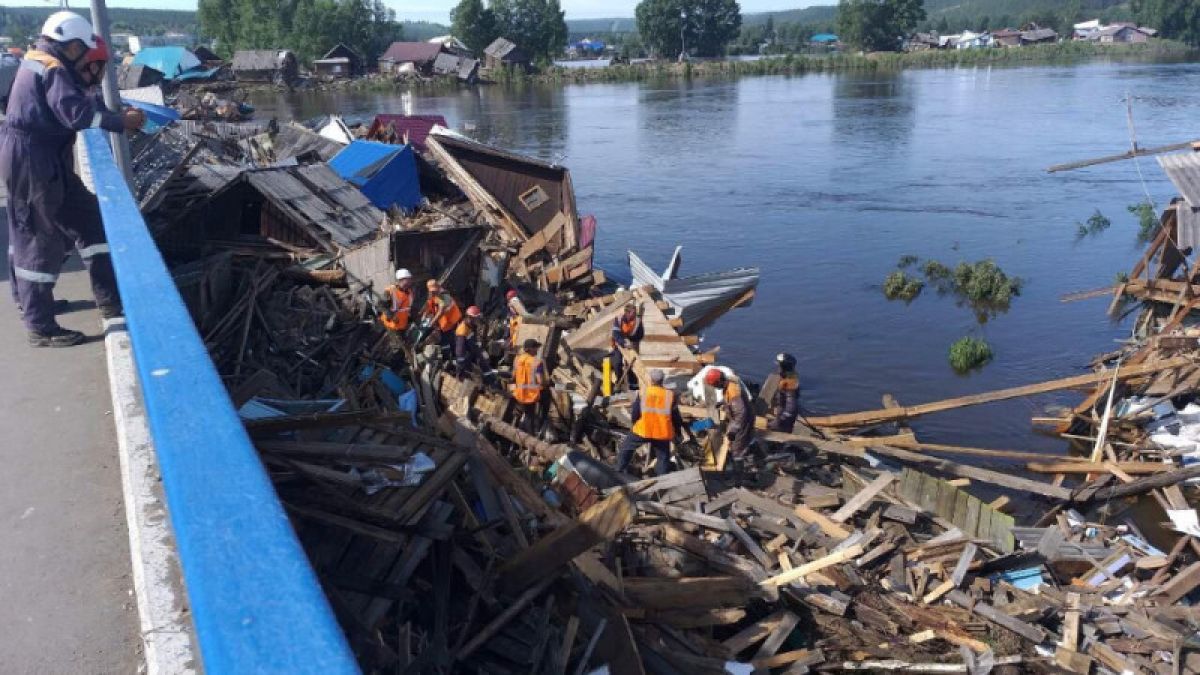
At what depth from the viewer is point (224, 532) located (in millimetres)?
2195

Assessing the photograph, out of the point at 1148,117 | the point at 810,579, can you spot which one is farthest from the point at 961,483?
the point at 1148,117

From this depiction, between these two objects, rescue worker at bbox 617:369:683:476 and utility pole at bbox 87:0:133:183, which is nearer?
utility pole at bbox 87:0:133:183

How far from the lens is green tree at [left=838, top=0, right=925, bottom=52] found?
10156 centimetres

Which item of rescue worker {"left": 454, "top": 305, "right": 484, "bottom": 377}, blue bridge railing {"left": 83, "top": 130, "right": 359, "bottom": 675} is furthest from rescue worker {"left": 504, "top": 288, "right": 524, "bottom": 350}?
blue bridge railing {"left": 83, "top": 130, "right": 359, "bottom": 675}

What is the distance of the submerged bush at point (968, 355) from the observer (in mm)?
16984

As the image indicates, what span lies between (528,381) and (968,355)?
10.3m

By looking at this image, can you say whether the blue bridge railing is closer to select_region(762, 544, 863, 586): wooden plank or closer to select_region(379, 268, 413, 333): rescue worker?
select_region(762, 544, 863, 586): wooden plank

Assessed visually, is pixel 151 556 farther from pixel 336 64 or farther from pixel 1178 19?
pixel 1178 19

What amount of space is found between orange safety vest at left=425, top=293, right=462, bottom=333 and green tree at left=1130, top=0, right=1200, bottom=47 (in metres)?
118

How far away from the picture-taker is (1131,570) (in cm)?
932

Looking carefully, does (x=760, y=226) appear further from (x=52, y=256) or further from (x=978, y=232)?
(x=52, y=256)

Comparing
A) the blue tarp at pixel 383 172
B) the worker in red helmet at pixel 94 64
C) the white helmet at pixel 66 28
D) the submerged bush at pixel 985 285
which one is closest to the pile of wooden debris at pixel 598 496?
the blue tarp at pixel 383 172

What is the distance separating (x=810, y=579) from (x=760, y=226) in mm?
21056

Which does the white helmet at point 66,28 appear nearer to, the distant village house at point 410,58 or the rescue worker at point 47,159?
the rescue worker at point 47,159
